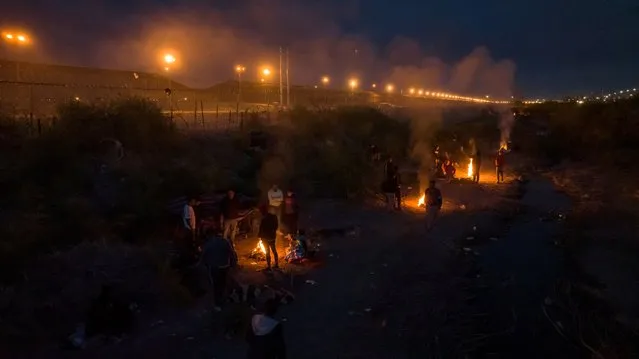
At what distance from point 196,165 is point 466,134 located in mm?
27854

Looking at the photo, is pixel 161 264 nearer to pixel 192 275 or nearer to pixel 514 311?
pixel 192 275

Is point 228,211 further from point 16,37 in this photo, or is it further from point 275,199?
point 16,37

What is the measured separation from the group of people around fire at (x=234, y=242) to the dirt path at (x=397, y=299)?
761mm

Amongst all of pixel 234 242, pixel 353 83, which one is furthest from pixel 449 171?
pixel 353 83

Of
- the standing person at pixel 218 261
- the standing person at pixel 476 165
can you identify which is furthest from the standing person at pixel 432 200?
the standing person at pixel 476 165

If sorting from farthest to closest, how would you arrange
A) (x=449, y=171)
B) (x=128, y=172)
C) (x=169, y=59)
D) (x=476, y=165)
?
(x=169, y=59) → (x=476, y=165) → (x=449, y=171) → (x=128, y=172)

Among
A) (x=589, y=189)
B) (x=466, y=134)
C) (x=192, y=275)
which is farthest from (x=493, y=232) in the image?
(x=466, y=134)

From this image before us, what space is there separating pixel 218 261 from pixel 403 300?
11.3 ft

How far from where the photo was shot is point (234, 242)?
12.4 metres

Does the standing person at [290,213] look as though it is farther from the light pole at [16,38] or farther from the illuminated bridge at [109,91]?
the light pole at [16,38]

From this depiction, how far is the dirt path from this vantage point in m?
7.55

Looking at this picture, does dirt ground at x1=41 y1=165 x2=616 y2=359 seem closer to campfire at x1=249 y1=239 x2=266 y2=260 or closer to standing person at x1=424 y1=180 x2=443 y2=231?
campfire at x1=249 y1=239 x2=266 y2=260

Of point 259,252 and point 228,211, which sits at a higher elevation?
point 228,211

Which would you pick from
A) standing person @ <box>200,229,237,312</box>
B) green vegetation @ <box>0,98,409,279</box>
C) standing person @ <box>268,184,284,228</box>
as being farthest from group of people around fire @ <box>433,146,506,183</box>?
standing person @ <box>200,229,237,312</box>
